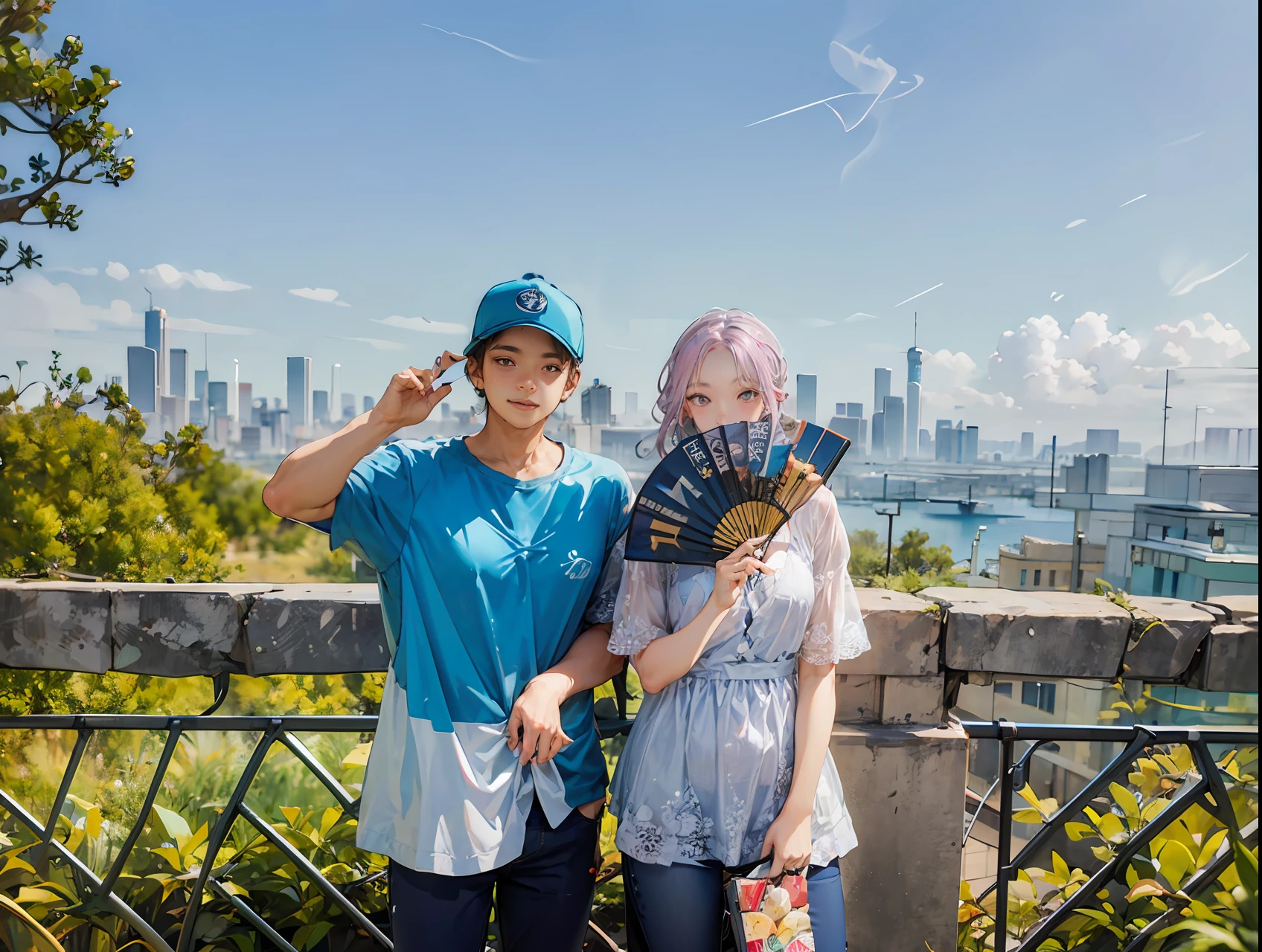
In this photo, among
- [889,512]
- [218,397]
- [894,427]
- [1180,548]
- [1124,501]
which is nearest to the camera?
[889,512]

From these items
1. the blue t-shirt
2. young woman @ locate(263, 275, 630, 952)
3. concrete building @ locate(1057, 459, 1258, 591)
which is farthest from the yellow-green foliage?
concrete building @ locate(1057, 459, 1258, 591)

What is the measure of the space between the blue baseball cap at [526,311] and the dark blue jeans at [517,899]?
3.29 ft

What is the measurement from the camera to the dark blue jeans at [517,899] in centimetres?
147

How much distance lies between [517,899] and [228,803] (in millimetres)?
1205

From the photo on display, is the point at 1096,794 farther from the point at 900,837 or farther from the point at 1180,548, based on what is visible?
the point at 1180,548

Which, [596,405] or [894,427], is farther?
[894,427]

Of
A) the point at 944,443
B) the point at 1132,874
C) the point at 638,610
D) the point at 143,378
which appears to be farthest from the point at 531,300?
the point at 944,443

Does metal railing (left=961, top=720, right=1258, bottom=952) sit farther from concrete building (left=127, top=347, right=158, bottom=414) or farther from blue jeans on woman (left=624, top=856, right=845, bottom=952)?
concrete building (left=127, top=347, right=158, bottom=414)

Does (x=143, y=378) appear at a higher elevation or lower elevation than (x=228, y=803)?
higher

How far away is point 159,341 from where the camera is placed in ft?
36.4

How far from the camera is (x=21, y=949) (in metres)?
2.10

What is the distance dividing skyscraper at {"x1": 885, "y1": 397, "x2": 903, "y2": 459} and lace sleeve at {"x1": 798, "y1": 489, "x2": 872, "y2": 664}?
7.12 meters

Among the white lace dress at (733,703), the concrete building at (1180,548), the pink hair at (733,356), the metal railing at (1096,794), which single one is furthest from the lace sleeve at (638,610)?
the concrete building at (1180,548)

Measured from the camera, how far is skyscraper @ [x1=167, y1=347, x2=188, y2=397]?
10.2 meters
